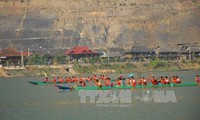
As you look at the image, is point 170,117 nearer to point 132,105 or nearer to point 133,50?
point 132,105

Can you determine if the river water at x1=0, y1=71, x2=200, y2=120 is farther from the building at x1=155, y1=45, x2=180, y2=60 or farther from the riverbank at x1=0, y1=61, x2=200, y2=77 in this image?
the building at x1=155, y1=45, x2=180, y2=60

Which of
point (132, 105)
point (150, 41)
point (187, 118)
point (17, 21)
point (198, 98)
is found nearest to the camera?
point (187, 118)

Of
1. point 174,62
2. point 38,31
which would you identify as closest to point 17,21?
point 38,31

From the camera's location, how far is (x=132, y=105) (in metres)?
43.2

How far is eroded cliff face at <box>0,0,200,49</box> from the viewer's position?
141m

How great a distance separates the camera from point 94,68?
10056 centimetres

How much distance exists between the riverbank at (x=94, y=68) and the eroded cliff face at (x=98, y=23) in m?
30.9

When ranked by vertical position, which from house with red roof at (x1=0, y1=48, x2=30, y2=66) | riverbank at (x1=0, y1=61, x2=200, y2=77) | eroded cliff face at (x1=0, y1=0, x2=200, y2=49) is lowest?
riverbank at (x1=0, y1=61, x2=200, y2=77)

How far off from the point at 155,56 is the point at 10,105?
65.7 metres

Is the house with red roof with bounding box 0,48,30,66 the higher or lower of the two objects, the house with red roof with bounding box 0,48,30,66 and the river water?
the higher

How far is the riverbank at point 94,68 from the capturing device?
9656 centimetres

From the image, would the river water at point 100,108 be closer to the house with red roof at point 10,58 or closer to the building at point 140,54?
the house with red roof at point 10,58

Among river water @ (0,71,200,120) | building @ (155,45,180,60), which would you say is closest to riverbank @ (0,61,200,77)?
building @ (155,45,180,60)

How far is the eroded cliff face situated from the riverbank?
3089 centimetres
